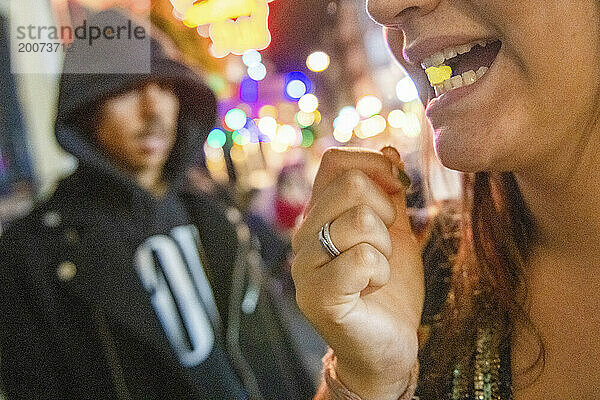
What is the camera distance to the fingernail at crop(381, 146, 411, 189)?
0.73 meters

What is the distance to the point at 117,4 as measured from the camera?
1.41 m

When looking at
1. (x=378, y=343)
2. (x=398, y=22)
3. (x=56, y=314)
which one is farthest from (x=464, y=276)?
(x=56, y=314)

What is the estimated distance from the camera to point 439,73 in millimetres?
689

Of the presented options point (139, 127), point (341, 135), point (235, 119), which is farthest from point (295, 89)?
point (139, 127)

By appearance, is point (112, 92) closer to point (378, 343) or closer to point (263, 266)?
point (263, 266)

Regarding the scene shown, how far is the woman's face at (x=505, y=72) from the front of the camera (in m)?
0.57

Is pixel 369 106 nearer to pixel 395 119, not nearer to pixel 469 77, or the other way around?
pixel 395 119

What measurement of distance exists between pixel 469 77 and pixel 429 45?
0.07 m

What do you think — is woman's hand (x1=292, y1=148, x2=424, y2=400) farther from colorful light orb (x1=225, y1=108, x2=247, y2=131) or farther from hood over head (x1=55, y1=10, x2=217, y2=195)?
colorful light orb (x1=225, y1=108, x2=247, y2=131)

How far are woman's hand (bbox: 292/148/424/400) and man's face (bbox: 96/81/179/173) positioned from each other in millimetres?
974

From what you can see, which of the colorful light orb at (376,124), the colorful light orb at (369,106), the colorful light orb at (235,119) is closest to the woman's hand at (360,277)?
the colorful light orb at (235,119)
